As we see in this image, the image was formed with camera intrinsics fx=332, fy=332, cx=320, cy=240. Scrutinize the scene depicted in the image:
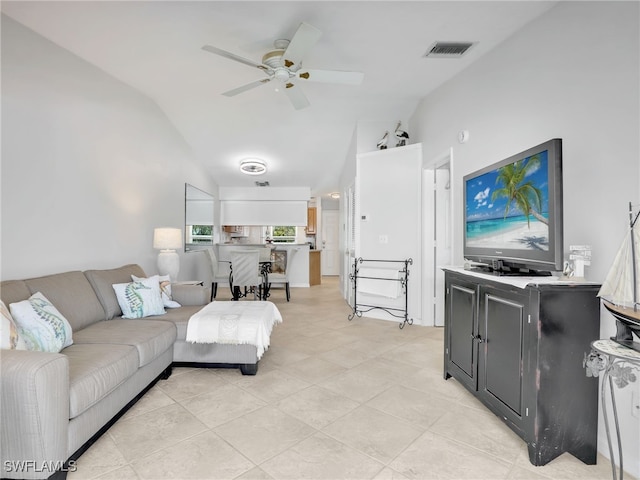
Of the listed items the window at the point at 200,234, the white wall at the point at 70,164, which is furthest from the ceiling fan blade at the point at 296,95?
the window at the point at 200,234

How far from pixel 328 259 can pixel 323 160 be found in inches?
175

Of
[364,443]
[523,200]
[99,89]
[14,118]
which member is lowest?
[364,443]

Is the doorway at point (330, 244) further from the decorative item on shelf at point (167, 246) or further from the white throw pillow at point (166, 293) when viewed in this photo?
the white throw pillow at point (166, 293)

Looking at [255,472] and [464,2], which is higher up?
[464,2]

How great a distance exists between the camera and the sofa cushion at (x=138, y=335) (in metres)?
2.25

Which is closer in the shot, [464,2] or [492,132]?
[464,2]

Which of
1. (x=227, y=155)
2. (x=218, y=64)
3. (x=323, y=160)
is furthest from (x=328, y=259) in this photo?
(x=218, y=64)

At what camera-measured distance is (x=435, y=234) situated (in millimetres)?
4438

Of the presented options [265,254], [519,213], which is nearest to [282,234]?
[265,254]

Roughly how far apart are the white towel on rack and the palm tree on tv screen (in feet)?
7.86

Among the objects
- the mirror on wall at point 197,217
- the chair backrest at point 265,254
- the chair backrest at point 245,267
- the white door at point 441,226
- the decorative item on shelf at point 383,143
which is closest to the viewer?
the white door at point 441,226

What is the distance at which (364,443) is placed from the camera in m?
1.87

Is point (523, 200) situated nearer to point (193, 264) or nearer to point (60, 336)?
point (60, 336)

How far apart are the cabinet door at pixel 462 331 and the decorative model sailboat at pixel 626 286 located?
0.90 m
